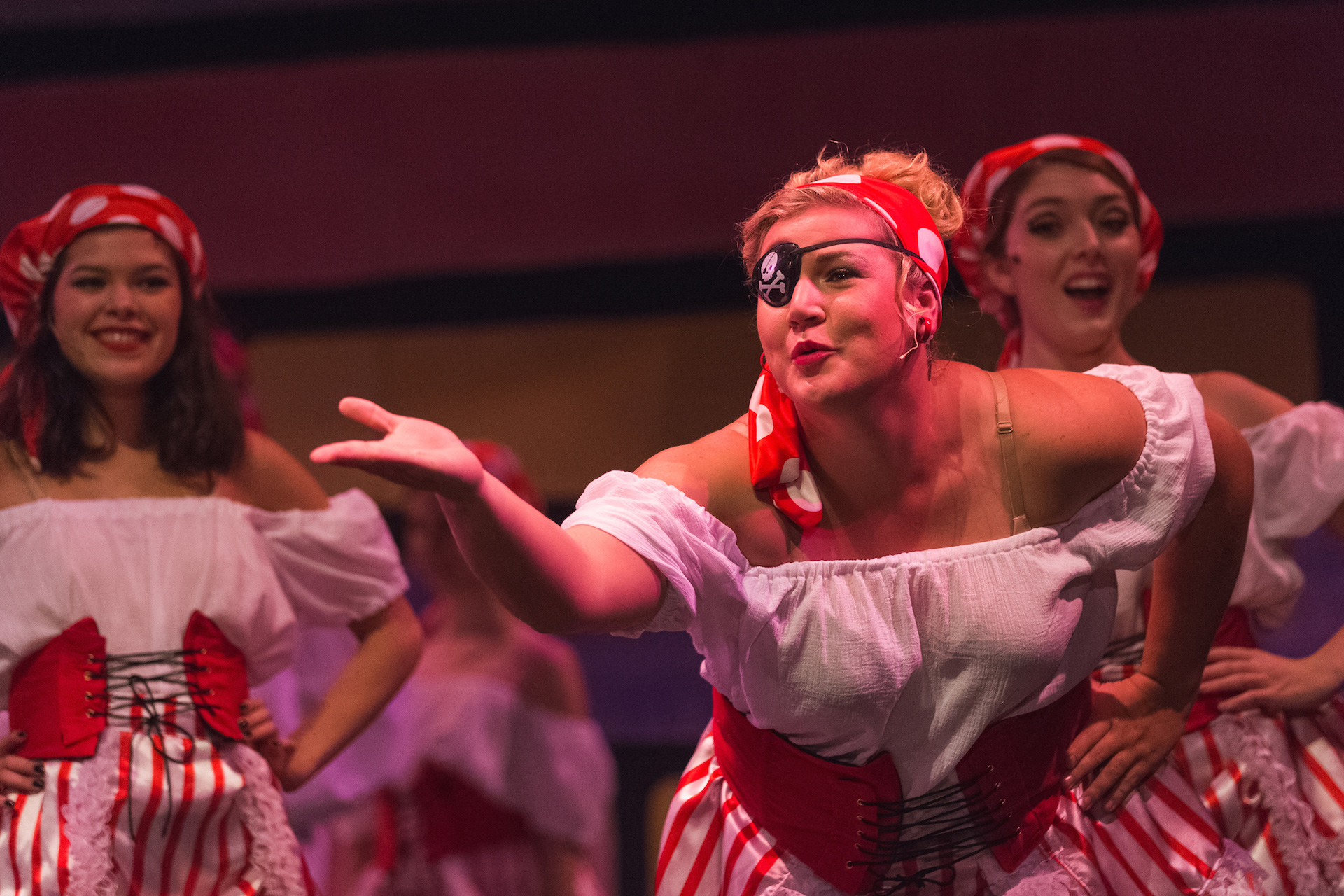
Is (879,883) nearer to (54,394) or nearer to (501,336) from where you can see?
(54,394)

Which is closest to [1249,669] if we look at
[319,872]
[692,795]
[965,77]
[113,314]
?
[692,795]

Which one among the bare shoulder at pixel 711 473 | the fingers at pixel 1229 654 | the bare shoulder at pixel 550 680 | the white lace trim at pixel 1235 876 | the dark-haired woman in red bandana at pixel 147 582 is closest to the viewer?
the bare shoulder at pixel 711 473

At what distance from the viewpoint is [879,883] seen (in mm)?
1777

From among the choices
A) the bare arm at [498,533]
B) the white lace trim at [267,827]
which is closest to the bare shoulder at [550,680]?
the white lace trim at [267,827]

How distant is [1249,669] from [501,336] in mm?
2276

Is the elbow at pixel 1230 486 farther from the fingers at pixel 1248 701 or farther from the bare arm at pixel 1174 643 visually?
the fingers at pixel 1248 701

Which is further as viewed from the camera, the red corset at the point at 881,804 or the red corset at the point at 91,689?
the red corset at the point at 91,689

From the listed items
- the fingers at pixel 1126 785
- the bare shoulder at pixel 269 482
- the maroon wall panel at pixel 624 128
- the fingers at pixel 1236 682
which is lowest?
the fingers at pixel 1126 785

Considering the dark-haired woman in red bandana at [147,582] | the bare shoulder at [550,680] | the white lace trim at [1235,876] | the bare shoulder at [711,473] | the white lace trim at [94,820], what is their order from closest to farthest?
the bare shoulder at [711,473] → the white lace trim at [1235,876] → the white lace trim at [94,820] → the dark-haired woman in red bandana at [147,582] → the bare shoulder at [550,680]

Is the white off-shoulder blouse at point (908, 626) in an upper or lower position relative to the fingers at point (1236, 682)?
upper

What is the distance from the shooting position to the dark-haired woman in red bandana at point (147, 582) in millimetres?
2105

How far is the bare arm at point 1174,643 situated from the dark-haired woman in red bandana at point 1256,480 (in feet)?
0.61

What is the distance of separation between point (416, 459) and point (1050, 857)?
1.17 m

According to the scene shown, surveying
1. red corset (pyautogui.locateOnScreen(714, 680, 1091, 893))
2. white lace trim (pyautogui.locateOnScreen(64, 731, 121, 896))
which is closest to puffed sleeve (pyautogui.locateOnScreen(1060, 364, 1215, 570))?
red corset (pyautogui.locateOnScreen(714, 680, 1091, 893))
